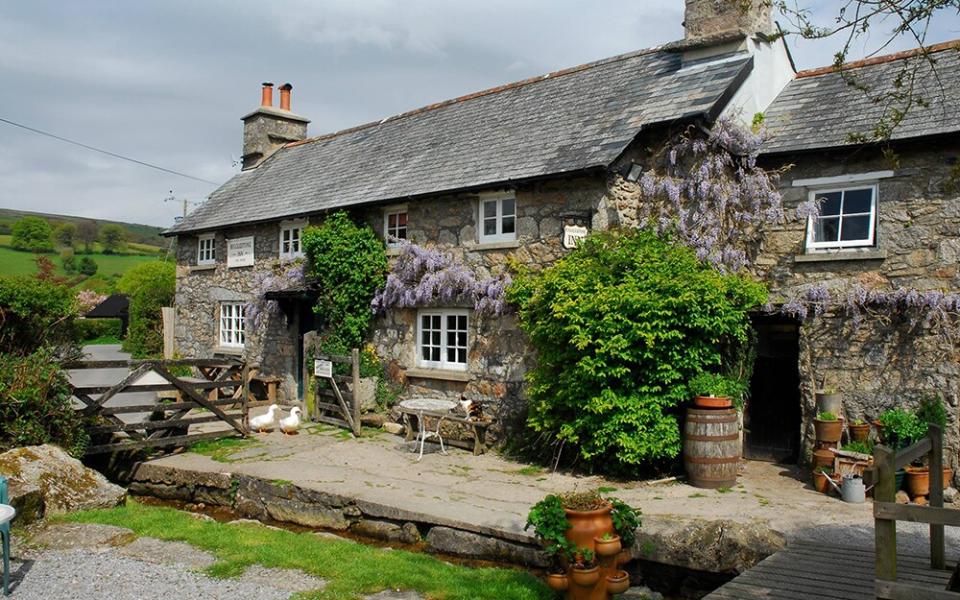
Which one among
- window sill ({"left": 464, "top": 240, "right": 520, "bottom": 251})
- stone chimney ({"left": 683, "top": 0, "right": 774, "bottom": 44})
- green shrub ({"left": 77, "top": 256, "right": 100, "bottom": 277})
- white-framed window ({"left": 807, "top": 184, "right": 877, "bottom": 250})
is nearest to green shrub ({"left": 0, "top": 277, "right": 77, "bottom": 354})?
window sill ({"left": 464, "top": 240, "right": 520, "bottom": 251})

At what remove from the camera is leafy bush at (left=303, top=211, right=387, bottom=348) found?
12836mm

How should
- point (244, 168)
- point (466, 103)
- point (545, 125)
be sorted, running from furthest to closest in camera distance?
1. point (244, 168)
2. point (466, 103)
3. point (545, 125)

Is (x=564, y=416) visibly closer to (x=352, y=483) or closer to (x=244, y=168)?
(x=352, y=483)

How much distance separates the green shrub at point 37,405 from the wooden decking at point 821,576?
303 inches

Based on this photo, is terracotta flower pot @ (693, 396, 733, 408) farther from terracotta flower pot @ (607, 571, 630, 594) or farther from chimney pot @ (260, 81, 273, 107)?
chimney pot @ (260, 81, 273, 107)

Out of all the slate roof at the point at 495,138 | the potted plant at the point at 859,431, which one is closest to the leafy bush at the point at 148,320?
the slate roof at the point at 495,138

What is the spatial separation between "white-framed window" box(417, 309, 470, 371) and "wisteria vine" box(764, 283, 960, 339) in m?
4.74

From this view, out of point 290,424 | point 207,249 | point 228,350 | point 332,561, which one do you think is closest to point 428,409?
point 290,424

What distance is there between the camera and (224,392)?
609 inches

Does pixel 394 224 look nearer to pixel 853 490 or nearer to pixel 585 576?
pixel 853 490

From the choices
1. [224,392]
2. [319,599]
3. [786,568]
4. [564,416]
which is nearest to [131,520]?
[319,599]

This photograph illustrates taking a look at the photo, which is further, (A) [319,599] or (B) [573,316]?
(B) [573,316]

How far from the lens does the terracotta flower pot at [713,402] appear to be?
28.2 ft

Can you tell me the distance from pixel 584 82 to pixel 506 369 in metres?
5.86
